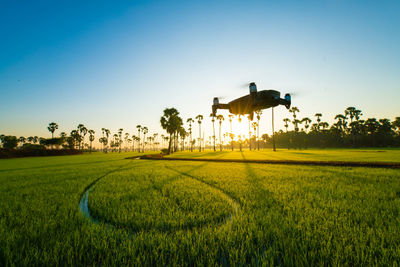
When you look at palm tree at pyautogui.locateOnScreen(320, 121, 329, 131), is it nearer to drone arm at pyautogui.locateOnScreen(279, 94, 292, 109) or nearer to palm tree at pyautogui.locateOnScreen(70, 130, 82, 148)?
drone arm at pyautogui.locateOnScreen(279, 94, 292, 109)

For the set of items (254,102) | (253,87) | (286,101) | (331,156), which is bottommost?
(331,156)

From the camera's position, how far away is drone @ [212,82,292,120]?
7785mm

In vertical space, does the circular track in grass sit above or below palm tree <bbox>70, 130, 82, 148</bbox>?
below

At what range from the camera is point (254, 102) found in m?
7.65

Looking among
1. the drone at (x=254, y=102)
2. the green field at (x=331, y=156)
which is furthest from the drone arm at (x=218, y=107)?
the green field at (x=331, y=156)

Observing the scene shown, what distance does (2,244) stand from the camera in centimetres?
293

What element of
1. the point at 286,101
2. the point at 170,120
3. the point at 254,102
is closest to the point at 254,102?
the point at 254,102

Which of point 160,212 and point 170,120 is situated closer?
point 160,212

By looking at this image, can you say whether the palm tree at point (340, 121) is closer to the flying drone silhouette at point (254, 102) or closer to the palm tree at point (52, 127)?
the flying drone silhouette at point (254, 102)

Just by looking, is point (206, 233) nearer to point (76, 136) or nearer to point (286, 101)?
point (286, 101)

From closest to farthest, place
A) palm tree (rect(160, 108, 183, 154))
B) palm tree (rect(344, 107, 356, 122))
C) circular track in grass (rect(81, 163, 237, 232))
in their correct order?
circular track in grass (rect(81, 163, 237, 232)) → palm tree (rect(160, 108, 183, 154)) → palm tree (rect(344, 107, 356, 122))

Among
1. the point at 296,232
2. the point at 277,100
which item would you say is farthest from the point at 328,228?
the point at 277,100

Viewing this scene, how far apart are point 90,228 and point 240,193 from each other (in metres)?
5.38

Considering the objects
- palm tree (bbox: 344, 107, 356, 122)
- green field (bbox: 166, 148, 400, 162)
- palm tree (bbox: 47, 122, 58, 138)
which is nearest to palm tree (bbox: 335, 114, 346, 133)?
palm tree (bbox: 344, 107, 356, 122)
